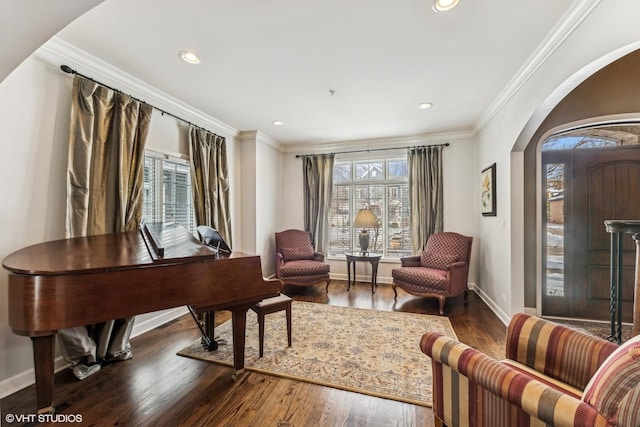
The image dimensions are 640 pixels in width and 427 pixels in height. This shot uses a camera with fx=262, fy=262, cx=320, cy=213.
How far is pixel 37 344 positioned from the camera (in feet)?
5.06

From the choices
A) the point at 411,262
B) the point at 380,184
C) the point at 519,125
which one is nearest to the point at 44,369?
the point at 411,262

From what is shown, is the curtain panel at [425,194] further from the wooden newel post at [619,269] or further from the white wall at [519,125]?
the wooden newel post at [619,269]

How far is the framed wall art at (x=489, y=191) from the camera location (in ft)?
11.2

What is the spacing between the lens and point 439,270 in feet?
12.6

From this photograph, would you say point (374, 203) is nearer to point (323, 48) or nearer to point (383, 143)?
point (383, 143)

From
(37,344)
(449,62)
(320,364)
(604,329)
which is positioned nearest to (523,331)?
(320,364)

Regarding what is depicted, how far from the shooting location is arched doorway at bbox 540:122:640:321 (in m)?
2.93

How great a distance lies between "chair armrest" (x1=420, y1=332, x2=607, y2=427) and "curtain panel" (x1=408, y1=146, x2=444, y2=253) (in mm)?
3504

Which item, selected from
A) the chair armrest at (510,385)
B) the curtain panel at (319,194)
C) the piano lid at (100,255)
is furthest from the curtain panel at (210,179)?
the chair armrest at (510,385)

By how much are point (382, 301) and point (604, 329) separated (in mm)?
2396

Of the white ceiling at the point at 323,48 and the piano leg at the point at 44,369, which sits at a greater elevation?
the white ceiling at the point at 323,48

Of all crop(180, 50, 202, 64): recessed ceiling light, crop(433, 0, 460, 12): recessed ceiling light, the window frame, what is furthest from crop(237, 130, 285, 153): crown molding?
crop(433, 0, 460, 12): recessed ceiling light

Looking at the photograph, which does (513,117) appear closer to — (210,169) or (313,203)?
(313,203)

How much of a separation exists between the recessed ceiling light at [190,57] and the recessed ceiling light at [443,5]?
6.29 ft
